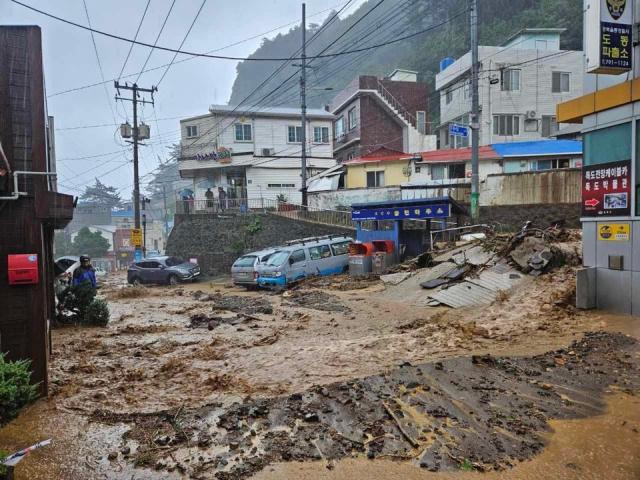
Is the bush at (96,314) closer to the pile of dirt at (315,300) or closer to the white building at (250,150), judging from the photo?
the pile of dirt at (315,300)

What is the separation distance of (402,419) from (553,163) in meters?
25.9

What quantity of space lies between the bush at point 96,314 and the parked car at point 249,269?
24.6 ft

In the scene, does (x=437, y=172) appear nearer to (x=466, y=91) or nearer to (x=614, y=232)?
(x=466, y=91)

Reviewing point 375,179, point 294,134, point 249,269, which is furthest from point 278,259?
point 294,134

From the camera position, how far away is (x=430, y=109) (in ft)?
141

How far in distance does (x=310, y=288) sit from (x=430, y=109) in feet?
107

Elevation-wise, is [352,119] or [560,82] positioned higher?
[560,82]

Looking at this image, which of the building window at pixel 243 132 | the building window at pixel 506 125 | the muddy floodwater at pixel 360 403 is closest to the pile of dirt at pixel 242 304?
the muddy floodwater at pixel 360 403

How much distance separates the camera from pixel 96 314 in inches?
452

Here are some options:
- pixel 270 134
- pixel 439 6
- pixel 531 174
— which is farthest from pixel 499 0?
pixel 531 174

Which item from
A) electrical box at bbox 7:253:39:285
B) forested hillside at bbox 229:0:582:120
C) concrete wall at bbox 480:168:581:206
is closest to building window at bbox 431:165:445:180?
concrete wall at bbox 480:168:581:206

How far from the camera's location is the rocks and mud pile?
3838 millimetres

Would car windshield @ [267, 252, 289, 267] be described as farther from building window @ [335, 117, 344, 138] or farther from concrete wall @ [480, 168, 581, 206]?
building window @ [335, 117, 344, 138]

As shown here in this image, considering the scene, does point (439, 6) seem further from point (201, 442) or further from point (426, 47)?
point (201, 442)
